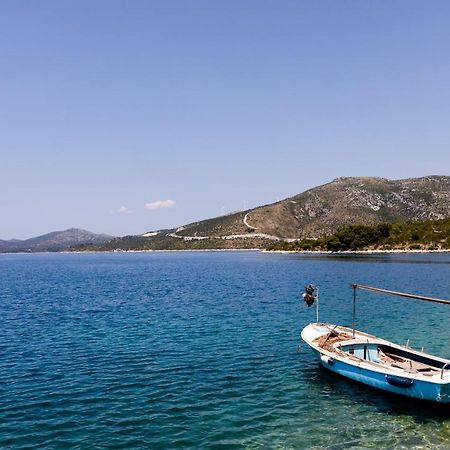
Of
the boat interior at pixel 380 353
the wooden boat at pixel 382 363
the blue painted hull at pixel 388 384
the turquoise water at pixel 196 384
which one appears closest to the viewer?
the turquoise water at pixel 196 384

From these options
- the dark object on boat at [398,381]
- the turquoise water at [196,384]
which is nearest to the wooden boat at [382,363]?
the dark object on boat at [398,381]

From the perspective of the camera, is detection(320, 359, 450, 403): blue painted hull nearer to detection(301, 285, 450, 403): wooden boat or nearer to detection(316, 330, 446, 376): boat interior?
detection(301, 285, 450, 403): wooden boat

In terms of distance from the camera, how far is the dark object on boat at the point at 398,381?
23.3 m

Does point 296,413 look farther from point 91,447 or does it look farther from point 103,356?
point 103,356

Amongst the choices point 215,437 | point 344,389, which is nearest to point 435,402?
point 344,389

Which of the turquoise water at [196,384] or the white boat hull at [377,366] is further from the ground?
the white boat hull at [377,366]

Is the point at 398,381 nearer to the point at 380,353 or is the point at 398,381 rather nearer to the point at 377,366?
the point at 377,366

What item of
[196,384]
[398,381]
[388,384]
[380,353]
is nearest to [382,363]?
Answer: [380,353]

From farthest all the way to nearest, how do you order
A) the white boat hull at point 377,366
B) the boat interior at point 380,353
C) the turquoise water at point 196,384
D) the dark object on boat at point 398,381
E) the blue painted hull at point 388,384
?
the boat interior at point 380,353
the dark object on boat at point 398,381
the white boat hull at point 377,366
the blue painted hull at point 388,384
the turquoise water at point 196,384

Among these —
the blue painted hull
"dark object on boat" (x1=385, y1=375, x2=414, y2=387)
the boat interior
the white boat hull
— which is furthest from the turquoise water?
the boat interior

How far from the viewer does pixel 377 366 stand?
25609mm

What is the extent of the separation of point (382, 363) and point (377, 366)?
2772 mm

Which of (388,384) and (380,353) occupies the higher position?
(380,353)

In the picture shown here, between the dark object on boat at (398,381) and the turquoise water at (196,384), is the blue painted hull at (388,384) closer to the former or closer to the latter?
the dark object on boat at (398,381)
